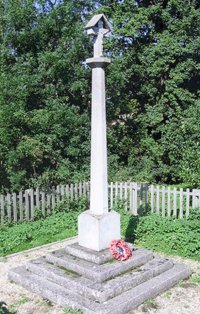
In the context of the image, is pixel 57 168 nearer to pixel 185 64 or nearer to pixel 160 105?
pixel 160 105

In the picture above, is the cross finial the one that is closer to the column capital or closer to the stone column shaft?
the column capital

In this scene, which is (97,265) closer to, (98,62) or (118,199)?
(98,62)

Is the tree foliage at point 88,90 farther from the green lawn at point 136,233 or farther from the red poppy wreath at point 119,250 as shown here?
the red poppy wreath at point 119,250

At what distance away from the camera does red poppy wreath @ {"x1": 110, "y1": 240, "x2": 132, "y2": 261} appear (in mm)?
6523

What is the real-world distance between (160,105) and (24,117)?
24.1ft

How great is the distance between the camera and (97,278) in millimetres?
5961

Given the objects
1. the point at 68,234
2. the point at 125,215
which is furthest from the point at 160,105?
the point at 68,234

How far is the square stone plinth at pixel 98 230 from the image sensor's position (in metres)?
6.58

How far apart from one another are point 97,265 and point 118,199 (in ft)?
17.4

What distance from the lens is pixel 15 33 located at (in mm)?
12156

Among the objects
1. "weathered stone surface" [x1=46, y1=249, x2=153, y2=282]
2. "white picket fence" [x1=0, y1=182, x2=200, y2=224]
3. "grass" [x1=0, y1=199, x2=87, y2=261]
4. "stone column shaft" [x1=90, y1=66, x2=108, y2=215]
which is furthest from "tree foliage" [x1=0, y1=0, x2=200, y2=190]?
"stone column shaft" [x1=90, y1=66, x2=108, y2=215]

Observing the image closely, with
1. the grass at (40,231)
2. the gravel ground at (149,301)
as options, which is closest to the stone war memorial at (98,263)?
the gravel ground at (149,301)

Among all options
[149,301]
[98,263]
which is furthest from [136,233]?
[149,301]

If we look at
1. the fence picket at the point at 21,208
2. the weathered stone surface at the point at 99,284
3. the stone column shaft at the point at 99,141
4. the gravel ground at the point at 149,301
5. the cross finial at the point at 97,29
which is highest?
the cross finial at the point at 97,29
